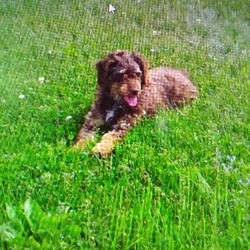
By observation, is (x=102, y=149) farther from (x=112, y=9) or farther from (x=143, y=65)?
(x=112, y=9)

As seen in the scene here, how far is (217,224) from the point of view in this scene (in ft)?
4.13

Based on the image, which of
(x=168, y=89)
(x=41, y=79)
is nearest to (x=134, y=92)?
(x=168, y=89)

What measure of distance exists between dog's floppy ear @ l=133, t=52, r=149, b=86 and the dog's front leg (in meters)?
0.10

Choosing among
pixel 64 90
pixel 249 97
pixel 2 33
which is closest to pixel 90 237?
pixel 64 90

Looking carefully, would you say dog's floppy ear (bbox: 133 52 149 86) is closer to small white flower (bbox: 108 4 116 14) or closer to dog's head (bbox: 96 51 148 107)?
dog's head (bbox: 96 51 148 107)

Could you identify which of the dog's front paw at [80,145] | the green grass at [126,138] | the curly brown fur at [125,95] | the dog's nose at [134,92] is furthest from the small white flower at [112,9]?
the dog's front paw at [80,145]

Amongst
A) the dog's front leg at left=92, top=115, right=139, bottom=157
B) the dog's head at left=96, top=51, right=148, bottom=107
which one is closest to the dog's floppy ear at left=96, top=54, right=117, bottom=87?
the dog's head at left=96, top=51, right=148, bottom=107

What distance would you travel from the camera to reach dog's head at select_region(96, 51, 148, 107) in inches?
58.6

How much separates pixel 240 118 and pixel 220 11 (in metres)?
0.41

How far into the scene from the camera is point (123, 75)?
4.93 feet

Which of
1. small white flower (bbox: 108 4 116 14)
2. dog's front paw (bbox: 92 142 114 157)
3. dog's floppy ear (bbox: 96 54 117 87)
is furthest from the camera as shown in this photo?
small white flower (bbox: 108 4 116 14)

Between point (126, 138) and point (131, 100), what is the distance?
10 centimetres

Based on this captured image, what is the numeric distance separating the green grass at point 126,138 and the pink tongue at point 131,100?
0.18 ft

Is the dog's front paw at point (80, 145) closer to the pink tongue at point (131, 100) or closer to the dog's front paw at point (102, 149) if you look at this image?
the dog's front paw at point (102, 149)
